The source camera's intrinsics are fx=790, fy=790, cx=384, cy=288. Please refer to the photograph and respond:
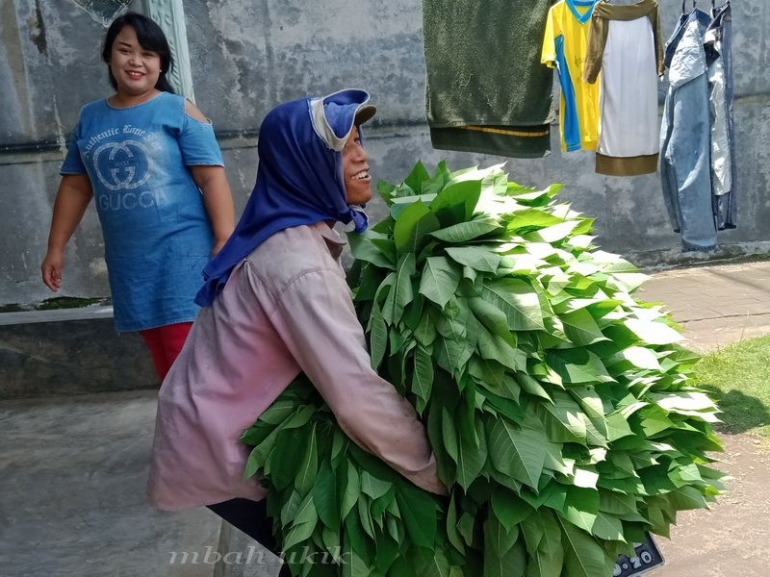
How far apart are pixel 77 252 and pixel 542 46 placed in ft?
A: 12.6

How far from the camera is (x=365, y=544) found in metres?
1.53

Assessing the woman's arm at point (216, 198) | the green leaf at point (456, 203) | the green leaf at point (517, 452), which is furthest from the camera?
the woman's arm at point (216, 198)

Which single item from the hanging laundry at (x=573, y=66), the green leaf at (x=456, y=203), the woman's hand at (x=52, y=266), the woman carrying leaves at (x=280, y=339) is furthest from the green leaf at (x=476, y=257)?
the hanging laundry at (x=573, y=66)

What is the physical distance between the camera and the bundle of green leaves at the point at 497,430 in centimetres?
149

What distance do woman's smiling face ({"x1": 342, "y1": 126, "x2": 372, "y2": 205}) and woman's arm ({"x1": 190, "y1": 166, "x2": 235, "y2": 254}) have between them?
3.36 ft

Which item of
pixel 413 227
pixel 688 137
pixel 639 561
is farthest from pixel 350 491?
pixel 688 137

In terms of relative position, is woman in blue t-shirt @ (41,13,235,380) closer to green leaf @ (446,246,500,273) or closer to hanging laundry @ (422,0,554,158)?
green leaf @ (446,246,500,273)

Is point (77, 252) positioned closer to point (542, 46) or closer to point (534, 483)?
point (542, 46)

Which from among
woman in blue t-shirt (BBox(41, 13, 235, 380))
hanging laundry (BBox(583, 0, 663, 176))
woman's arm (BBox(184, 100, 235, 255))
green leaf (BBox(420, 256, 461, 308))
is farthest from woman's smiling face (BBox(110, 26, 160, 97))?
hanging laundry (BBox(583, 0, 663, 176))

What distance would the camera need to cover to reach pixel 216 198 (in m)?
2.71

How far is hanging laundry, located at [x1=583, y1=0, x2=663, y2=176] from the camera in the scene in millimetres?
4125

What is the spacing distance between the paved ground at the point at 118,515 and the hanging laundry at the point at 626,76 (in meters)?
1.65

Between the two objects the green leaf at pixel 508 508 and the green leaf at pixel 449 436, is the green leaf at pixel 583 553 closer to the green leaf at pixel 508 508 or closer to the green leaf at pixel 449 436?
the green leaf at pixel 508 508

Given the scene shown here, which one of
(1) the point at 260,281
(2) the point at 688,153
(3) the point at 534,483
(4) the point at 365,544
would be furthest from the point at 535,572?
(2) the point at 688,153
